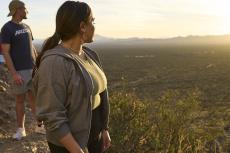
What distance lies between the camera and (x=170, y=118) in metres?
6.38

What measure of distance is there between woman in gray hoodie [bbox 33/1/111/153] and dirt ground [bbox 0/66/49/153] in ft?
8.75

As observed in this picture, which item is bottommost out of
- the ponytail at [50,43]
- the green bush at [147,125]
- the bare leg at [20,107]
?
the green bush at [147,125]

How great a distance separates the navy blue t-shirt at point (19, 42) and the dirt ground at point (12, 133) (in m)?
0.91

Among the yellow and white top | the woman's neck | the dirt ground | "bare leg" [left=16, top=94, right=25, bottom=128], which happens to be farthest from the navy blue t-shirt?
the woman's neck

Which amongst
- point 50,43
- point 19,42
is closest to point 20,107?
point 19,42

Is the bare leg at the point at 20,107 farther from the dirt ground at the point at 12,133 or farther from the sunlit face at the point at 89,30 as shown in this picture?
the sunlit face at the point at 89,30

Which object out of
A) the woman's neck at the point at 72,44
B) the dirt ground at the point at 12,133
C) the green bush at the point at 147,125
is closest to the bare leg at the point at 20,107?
the dirt ground at the point at 12,133

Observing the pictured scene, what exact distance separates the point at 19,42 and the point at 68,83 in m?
2.53

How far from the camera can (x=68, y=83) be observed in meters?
2.11

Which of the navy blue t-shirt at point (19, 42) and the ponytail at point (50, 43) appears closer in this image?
the ponytail at point (50, 43)

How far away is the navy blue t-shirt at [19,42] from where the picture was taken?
440 centimetres

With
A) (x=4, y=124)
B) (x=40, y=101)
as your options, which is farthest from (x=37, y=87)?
(x=4, y=124)

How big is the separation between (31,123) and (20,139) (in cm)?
143

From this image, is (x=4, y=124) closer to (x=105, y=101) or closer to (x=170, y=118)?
(x=170, y=118)
